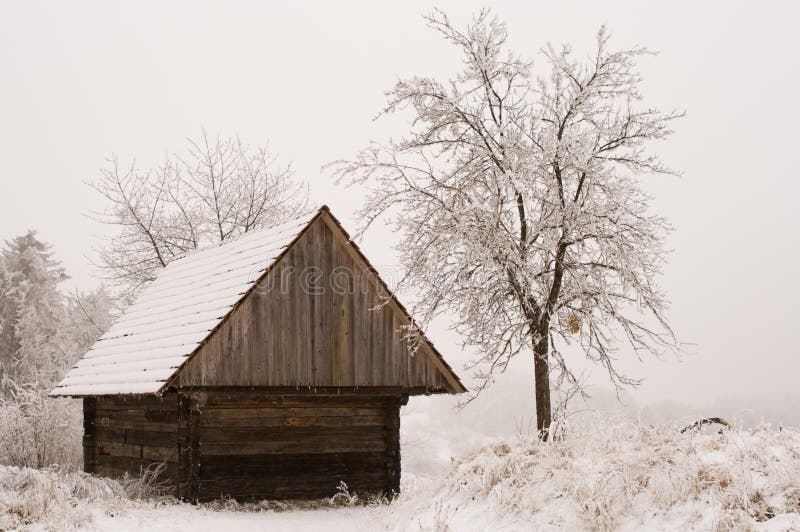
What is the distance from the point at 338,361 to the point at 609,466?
343 inches

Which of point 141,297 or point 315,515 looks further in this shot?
point 141,297

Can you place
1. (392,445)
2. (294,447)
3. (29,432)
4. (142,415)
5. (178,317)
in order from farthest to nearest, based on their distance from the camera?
(29,432)
(178,317)
(142,415)
(392,445)
(294,447)

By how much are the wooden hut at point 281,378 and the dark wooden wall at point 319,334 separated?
0.07 feet

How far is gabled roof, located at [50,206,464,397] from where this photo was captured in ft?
47.2

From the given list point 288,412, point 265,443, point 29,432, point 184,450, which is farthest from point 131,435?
point 29,432

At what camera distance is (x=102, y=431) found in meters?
18.4

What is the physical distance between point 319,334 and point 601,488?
9.16 m

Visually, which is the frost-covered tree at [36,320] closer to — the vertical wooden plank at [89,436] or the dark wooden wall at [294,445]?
the vertical wooden plank at [89,436]

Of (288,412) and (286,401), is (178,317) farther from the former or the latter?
(288,412)

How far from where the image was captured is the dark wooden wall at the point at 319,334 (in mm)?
14242

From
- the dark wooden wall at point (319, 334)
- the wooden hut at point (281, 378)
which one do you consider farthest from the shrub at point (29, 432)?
the dark wooden wall at point (319, 334)

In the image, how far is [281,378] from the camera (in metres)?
14.6

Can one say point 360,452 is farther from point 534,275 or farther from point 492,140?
point 492,140

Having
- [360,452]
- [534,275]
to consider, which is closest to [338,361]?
[360,452]
